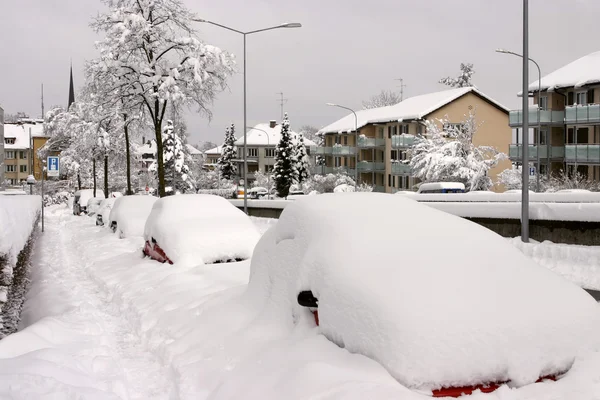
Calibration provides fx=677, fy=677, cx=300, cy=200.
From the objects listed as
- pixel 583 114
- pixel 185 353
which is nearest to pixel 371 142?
pixel 583 114

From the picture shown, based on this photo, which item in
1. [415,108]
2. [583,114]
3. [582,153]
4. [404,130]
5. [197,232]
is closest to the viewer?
[197,232]

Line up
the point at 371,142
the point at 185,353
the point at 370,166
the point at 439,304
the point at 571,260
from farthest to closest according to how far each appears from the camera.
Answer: the point at 370,166
the point at 371,142
the point at 571,260
the point at 185,353
the point at 439,304

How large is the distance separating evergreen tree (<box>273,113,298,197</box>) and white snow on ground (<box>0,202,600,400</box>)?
66.2 m

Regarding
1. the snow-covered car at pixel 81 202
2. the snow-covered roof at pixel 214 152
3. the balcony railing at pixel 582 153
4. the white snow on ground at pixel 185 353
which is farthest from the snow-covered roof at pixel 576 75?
the snow-covered roof at pixel 214 152

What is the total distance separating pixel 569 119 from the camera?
44062mm

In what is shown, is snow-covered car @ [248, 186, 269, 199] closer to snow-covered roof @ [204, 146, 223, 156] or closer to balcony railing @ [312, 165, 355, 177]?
balcony railing @ [312, 165, 355, 177]

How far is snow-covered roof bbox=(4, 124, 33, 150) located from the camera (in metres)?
136

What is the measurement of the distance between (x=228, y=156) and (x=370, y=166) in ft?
107

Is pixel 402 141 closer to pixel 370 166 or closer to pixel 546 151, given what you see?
pixel 370 166

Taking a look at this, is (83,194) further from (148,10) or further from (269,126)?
(269,126)

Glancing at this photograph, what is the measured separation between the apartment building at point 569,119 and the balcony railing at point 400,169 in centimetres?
1300

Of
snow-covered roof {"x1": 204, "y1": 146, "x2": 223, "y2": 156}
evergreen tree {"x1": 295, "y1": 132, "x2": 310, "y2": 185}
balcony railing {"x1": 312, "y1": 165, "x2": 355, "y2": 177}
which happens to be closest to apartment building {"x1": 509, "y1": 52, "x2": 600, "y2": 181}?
balcony railing {"x1": 312, "y1": 165, "x2": 355, "y2": 177}

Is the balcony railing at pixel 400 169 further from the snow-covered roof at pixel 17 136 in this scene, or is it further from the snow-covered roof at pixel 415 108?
the snow-covered roof at pixel 17 136

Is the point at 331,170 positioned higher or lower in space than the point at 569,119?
lower
